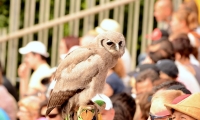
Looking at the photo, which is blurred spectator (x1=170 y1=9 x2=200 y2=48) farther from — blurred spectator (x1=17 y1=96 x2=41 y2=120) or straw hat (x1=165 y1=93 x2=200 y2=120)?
straw hat (x1=165 y1=93 x2=200 y2=120)

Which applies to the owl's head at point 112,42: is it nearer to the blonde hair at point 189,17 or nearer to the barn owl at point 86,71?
the barn owl at point 86,71

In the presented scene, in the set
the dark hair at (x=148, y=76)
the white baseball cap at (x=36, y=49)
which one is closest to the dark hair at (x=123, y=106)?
the dark hair at (x=148, y=76)

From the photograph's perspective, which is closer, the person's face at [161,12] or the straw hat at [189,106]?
the straw hat at [189,106]

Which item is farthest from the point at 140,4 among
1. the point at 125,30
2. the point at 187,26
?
the point at 187,26

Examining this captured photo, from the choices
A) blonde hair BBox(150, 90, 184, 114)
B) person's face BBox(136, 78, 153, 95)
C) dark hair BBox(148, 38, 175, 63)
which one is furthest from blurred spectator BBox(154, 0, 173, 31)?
blonde hair BBox(150, 90, 184, 114)

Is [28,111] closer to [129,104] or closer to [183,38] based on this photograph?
[129,104]

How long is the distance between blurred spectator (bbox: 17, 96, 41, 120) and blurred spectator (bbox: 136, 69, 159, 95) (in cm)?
119

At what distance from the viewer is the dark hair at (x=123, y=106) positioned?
7633 mm

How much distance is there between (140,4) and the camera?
41.4 feet

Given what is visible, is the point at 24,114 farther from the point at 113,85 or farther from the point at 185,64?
the point at 185,64

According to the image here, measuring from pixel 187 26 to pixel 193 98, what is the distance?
4896 millimetres

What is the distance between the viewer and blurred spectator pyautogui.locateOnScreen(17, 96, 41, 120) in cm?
834

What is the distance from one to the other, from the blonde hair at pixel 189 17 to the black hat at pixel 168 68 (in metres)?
1.82

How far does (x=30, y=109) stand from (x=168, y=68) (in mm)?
1674
